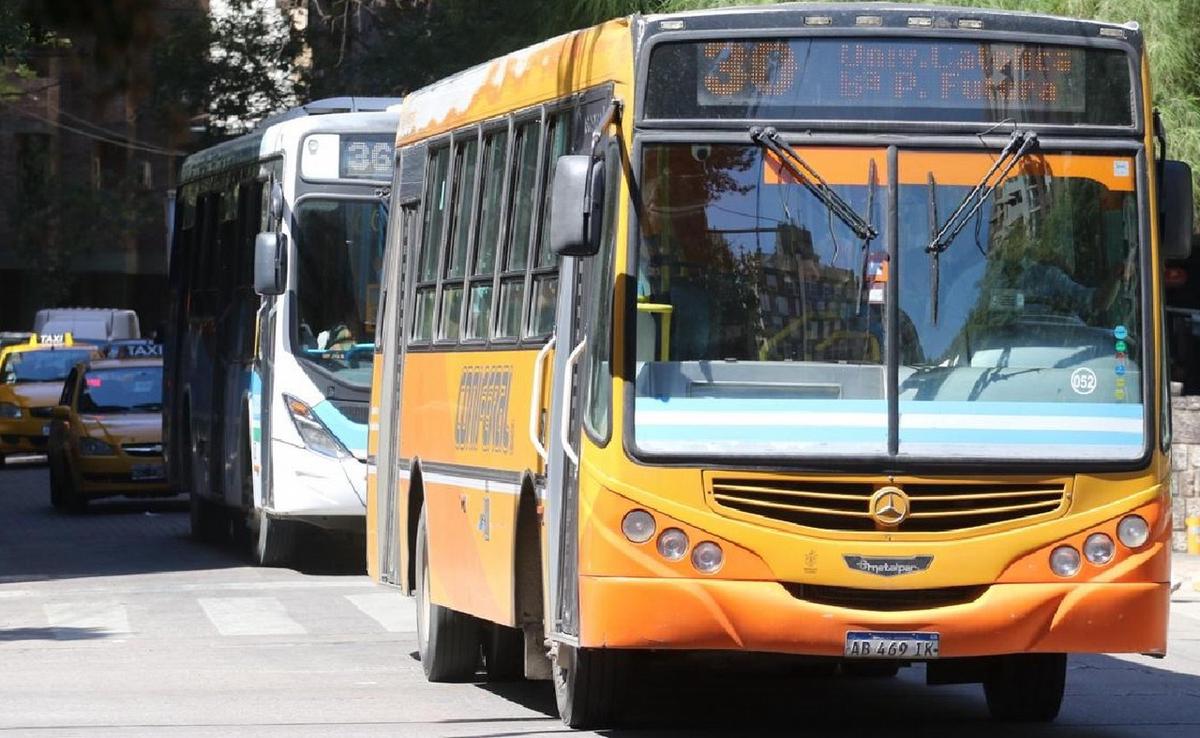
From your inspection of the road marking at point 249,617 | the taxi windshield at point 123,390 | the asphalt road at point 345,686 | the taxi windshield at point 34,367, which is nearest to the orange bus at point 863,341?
the asphalt road at point 345,686

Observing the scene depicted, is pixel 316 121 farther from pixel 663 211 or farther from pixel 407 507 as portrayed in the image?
pixel 663 211

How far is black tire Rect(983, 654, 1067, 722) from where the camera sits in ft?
34.3

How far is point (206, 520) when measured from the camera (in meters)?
22.4

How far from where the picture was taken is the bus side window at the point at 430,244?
1239cm

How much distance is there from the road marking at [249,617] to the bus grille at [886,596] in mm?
6114

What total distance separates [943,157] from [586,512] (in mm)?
1875

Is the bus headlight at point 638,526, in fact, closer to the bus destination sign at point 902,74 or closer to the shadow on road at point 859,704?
the shadow on road at point 859,704

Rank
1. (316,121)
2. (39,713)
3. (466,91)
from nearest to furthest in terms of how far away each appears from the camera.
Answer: (39,713), (466,91), (316,121)

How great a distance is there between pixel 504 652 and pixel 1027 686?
8.80 ft

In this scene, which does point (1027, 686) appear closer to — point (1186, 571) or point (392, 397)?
point (392, 397)

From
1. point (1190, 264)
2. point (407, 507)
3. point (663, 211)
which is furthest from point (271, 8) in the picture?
point (663, 211)

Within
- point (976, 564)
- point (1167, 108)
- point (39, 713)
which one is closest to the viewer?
point (976, 564)

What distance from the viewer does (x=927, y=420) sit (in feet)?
30.0

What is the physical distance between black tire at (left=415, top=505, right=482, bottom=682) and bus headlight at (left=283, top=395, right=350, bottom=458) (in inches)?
247
